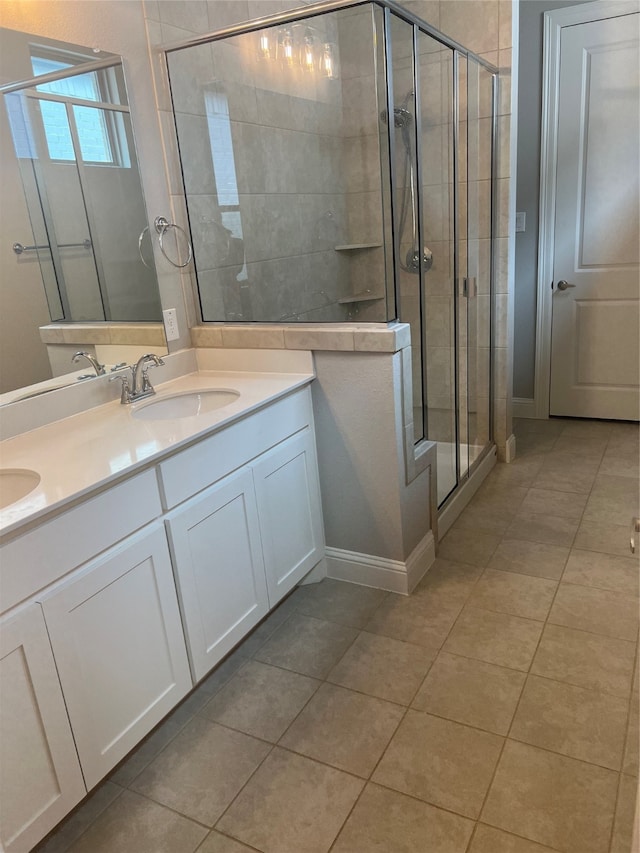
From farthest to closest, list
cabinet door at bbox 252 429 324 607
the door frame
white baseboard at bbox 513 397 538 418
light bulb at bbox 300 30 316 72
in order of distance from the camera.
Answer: white baseboard at bbox 513 397 538 418, the door frame, light bulb at bbox 300 30 316 72, cabinet door at bbox 252 429 324 607

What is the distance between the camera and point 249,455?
80.0 inches

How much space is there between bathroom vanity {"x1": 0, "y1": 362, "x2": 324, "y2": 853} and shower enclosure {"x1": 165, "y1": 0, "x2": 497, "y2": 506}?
23.3 inches

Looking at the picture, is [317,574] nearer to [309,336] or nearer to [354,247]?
[309,336]

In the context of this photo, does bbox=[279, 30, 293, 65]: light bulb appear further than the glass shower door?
No

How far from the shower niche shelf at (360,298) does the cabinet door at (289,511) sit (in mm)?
553

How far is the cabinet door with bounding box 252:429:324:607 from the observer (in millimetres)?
2143

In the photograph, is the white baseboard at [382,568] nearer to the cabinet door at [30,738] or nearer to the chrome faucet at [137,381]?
the chrome faucet at [137,381]

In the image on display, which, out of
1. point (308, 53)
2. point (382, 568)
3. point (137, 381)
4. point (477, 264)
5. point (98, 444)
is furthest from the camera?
point (477, 264)

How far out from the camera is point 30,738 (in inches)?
54.2

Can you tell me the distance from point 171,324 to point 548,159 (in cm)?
260

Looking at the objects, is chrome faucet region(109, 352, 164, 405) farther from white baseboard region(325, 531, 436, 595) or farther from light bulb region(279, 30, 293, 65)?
light bulb region(279, 30, 293, 65)

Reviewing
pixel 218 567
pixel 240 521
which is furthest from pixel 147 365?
pixel 218 567

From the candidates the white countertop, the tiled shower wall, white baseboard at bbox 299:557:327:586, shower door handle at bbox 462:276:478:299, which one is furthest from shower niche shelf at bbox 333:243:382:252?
white baseboard at bbox 299:557:327:586

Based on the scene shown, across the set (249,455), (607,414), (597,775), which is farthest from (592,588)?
(607,414)
